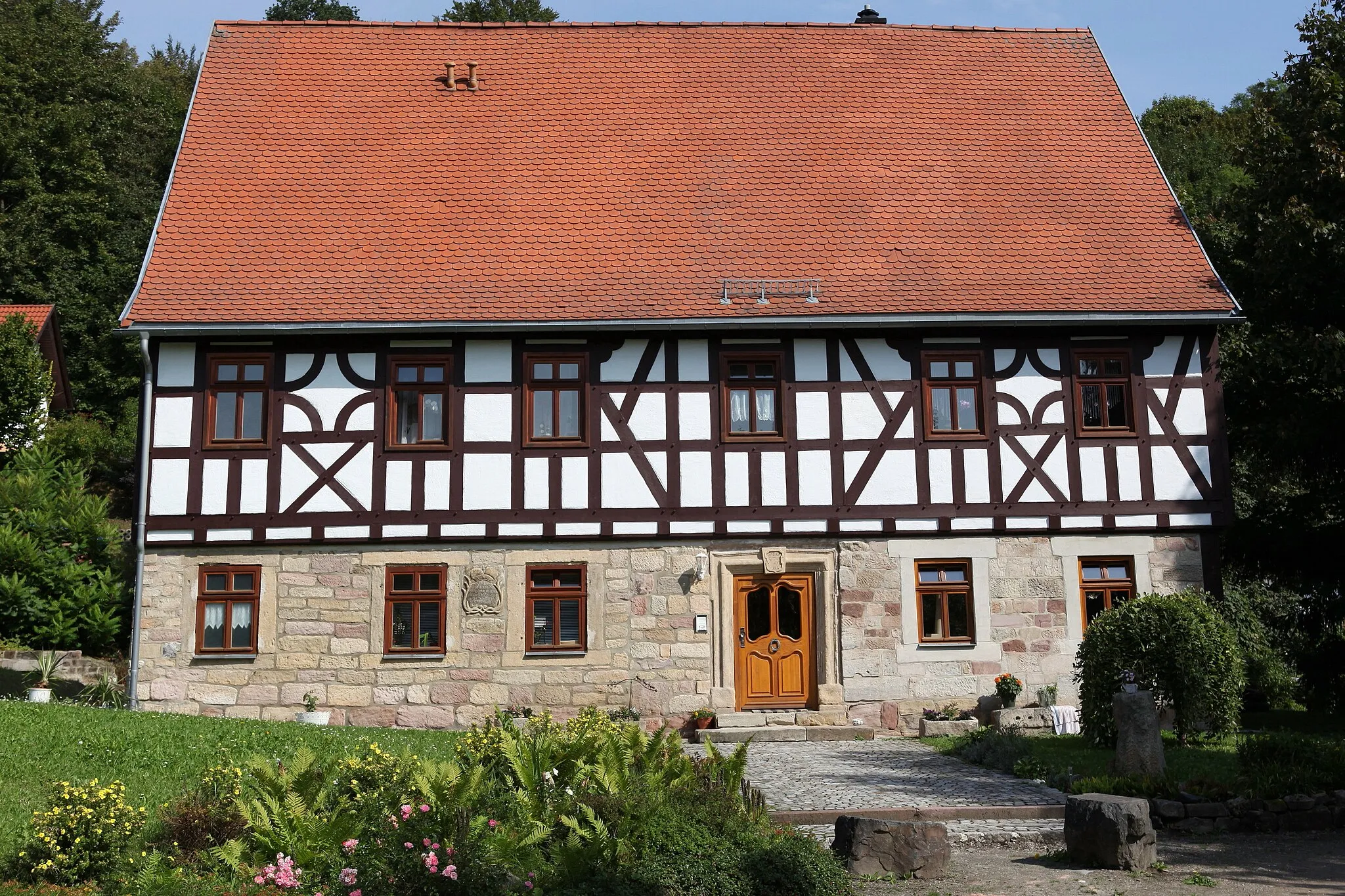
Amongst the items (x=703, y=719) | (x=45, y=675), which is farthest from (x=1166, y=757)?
(x=45, y=675)

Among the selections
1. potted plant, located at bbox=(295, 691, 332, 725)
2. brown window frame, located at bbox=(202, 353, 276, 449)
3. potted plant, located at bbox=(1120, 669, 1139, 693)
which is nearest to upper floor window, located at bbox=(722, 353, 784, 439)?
potted plant, located at bbox=(1120, 669, 1139, 693)

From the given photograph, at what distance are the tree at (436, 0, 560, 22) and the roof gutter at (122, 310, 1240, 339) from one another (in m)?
24.9

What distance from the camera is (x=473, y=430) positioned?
17.0 m

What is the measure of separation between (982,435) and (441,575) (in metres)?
7.32

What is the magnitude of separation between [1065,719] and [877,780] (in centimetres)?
454

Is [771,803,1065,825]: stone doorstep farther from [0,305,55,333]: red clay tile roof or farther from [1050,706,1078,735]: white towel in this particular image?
[0,305,55,333]: red clay tile roof

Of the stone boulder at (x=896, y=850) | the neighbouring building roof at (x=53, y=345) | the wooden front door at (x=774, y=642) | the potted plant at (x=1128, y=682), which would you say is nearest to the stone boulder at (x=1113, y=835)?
the stone boulder at (x=896, y=850)

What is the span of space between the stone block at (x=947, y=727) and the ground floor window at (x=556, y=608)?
4.42 meters

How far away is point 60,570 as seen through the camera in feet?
60.5

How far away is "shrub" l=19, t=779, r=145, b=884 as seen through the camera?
24.8ft

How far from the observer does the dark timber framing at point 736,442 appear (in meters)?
16.8

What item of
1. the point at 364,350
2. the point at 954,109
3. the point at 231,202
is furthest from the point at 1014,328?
the point at 231,202

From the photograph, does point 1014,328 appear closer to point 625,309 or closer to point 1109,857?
point 625,309

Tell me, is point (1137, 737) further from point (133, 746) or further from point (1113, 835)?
point (133, 746)
